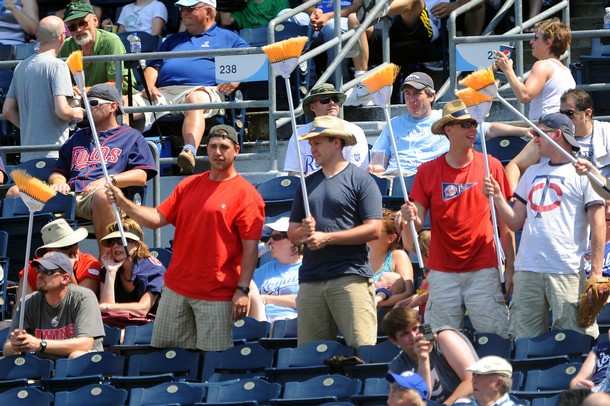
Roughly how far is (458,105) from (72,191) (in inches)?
127

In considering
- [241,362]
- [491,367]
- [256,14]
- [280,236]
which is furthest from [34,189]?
[256,14]

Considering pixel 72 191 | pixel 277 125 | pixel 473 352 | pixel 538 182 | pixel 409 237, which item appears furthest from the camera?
pixel 277 125

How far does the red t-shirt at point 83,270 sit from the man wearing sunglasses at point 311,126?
1587 millimetres

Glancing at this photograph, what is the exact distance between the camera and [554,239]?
28.7ft

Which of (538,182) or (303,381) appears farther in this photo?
(538,182)

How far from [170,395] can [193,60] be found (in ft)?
16.0

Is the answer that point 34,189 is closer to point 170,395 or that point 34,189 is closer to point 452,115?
point 170,395

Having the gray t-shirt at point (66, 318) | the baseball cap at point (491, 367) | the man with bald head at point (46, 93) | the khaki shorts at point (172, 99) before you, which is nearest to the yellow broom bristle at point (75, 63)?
the gray t-shirt at point (66, 318)

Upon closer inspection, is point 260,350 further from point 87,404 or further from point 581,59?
point 581,59

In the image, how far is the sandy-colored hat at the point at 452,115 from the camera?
362 inches

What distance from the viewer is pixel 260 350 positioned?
8.91m

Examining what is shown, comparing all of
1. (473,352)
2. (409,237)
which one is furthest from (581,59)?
(473,352)

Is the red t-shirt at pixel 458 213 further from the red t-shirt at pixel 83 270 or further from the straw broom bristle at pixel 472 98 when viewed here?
the red t-shirt at pixel 83 270

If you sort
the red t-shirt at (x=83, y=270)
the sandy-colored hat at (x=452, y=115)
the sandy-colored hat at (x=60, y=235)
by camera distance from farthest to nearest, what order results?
the red t-shirt at (x=83, y=270) → the sandy-colored hat at (x=60, y=235) → the sandy-colored hat at (x=452, y=115)
